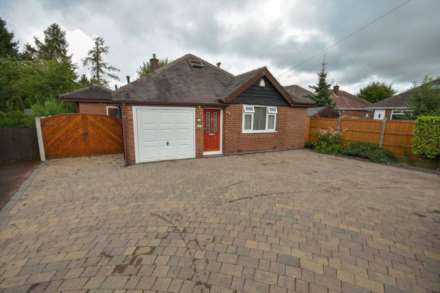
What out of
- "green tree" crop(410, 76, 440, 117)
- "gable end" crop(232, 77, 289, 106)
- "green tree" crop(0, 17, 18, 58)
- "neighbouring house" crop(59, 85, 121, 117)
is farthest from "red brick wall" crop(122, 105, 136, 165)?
"green tree" crop(0, 17, 18, 58)

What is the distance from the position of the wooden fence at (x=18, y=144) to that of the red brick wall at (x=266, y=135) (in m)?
7.96

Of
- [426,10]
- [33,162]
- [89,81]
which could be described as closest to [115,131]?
[33,162]

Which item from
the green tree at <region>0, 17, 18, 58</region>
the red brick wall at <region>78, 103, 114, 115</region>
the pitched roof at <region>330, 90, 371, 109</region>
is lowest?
the red brick wall at <region>78, 103, 114, 115</region>

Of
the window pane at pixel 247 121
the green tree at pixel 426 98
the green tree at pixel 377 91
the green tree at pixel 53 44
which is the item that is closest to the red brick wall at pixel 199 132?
the window pane at pixel 247 121

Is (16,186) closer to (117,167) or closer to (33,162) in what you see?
(117,167)

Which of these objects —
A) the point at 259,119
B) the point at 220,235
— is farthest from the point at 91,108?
the point at 220,235

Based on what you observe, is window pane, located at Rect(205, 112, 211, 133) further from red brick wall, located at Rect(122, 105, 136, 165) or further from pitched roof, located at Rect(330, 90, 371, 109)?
pitched roof, located at Rect(330, 90, 371, 109)

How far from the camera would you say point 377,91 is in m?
→ 33.9

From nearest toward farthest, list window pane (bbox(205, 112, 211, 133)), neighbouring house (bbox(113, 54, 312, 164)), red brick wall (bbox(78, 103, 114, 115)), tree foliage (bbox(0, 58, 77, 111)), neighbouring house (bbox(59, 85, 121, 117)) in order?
neighbouring house (bbox(113, 54, 312, 164)) → window pane (bbox(205, 112, 211, 133)) → neighbouring house (bbox(59, 85, 121, 117)) → red brick wall (bbox(78, 103, 114, 115)) → tree foliage (bbox(0, 58, 77, 111))

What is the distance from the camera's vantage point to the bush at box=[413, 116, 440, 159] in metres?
6.87

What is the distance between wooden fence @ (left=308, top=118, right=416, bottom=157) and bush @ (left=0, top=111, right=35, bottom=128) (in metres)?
14.5

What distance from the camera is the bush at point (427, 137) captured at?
6868 millimetres

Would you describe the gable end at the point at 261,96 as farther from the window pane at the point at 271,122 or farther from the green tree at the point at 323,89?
the green tree at the point at 323,89

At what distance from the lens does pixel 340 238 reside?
2.82 meters
